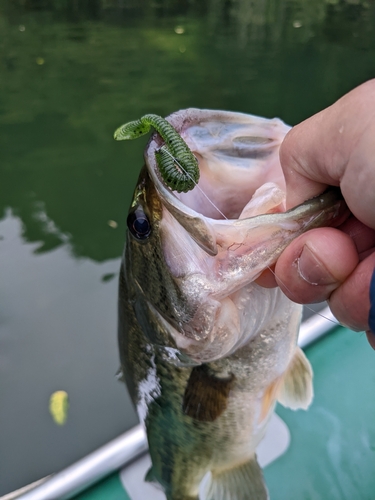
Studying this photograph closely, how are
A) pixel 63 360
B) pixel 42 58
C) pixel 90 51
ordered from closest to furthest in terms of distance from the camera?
pixel 63 360 → pixel 42 58 → pixel 90 51

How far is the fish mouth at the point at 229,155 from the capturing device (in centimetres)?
107

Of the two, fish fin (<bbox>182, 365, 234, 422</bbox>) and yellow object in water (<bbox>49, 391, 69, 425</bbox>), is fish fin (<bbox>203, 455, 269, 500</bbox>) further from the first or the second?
yellow object in water (<bbox>49, 391, 69, 425</bbox>)

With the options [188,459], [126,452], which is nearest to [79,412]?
[126,452]

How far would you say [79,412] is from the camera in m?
2.36

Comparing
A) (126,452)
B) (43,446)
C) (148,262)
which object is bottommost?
(43,446)

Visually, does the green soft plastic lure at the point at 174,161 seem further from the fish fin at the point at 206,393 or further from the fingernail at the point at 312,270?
the fish fin at the point at 206,393

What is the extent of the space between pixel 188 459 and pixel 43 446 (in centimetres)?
106

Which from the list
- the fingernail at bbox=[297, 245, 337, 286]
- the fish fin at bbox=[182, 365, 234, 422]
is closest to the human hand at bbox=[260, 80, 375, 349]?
the fingernail at bbox=[297, 245, 337, 286]

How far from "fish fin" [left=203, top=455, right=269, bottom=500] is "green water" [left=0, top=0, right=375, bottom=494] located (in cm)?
91

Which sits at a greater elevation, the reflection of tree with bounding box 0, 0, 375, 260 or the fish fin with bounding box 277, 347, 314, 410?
the fish fin with bounding box 277, 347, 314, 410

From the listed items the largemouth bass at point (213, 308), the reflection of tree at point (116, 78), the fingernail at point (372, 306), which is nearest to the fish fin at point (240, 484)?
the largemouth bass at point (213, 308)

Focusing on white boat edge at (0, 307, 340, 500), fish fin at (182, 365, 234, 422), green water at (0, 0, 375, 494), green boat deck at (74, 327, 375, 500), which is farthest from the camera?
green water at (0, 0, 375, 494)

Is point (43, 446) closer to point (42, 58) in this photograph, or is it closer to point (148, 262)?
point (148, 262)

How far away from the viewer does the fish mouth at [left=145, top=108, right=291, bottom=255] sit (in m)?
1.07
